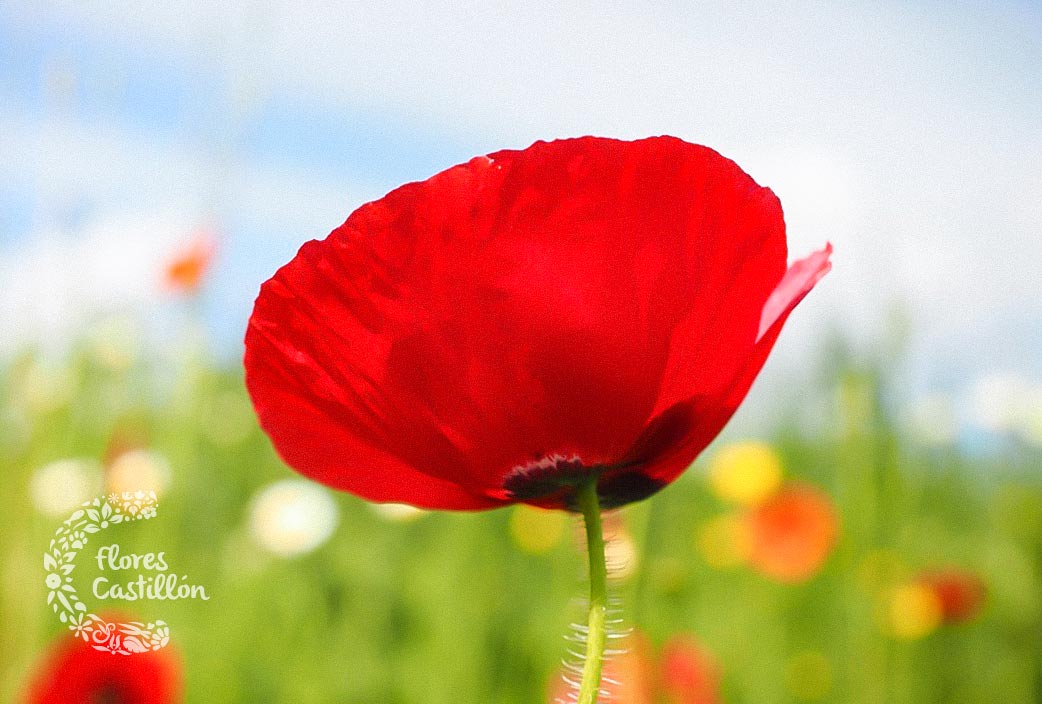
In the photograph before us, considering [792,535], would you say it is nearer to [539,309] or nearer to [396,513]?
[396,513]

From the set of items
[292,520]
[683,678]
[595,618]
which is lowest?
[292,520]

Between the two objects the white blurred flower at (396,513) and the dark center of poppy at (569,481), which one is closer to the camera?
the dark center of poppy at (569,481)

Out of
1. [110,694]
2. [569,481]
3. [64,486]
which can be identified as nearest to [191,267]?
[64,486]

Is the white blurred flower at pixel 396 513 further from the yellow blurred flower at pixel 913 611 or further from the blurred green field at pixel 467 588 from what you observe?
the yellow blurred flower at pixel 913 611

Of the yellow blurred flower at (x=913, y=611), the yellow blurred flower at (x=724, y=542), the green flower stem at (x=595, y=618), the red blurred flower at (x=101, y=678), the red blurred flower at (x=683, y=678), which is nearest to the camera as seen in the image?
the green flower stem at (x=595, y=618)

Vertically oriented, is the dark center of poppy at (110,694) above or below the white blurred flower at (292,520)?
above

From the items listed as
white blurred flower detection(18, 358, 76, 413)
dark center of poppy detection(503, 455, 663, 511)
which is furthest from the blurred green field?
dark center of poppy detection(503, 455, 663, 511)

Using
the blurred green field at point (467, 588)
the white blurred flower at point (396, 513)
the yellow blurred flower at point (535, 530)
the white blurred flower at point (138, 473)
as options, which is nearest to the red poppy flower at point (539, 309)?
the blurred green field at point (467, 588)
